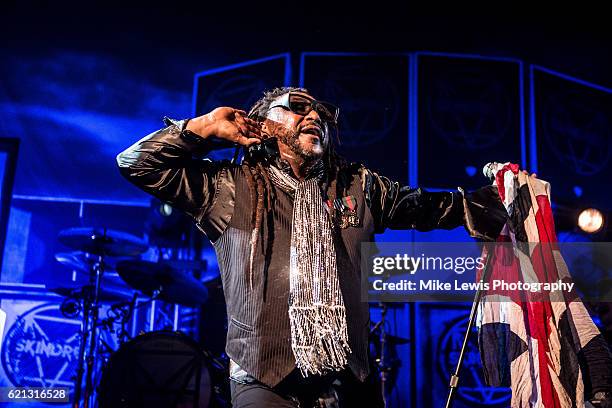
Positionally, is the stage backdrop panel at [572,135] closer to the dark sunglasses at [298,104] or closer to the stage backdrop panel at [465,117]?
the stage backdrop panel at [465,117]

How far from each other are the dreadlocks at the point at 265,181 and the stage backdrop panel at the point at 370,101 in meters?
2.09

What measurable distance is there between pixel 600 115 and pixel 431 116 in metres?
1.28

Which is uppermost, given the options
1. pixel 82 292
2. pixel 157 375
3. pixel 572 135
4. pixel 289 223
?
pixel 572 135

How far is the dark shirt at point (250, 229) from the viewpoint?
192cm

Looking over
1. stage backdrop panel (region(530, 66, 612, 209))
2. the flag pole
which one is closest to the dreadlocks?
the flag pole

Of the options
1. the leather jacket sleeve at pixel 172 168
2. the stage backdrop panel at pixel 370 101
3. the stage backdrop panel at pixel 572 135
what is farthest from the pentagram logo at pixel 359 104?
the leather jacket sleeve at pixel 172 168

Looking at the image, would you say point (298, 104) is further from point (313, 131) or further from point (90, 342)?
point (90, 342)

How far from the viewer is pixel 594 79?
187 inches

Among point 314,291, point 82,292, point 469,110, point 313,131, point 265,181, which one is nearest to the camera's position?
point 314,291

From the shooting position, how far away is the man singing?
6.16ft

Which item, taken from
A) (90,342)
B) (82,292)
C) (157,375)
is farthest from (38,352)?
(157,375)

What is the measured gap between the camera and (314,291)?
1.97m

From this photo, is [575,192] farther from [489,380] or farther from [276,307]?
[276,307]

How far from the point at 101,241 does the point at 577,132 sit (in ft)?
11.4
